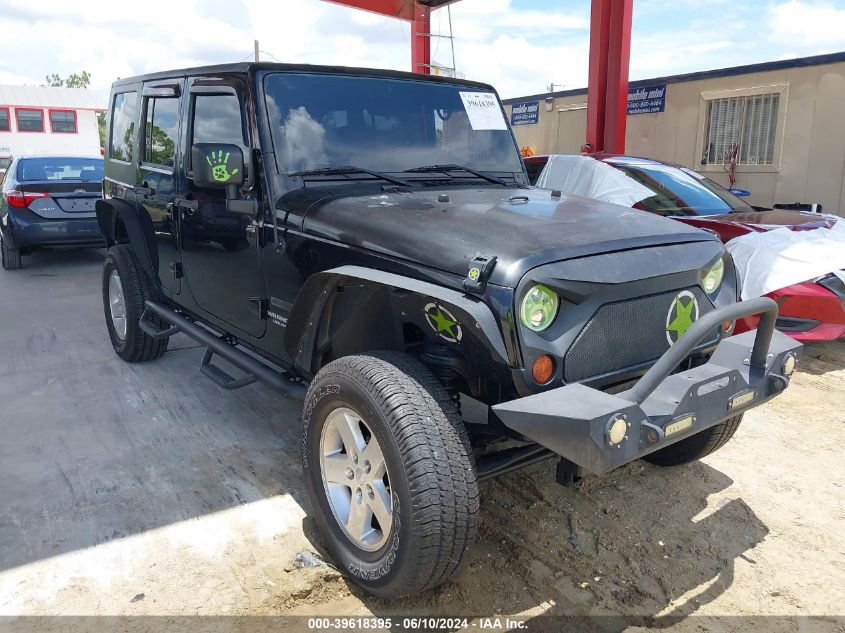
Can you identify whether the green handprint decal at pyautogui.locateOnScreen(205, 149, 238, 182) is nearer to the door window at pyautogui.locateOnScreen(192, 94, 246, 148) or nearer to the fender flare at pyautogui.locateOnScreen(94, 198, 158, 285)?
the door window at pyautogui.locateOnScreen(192, 94, 246, 148)

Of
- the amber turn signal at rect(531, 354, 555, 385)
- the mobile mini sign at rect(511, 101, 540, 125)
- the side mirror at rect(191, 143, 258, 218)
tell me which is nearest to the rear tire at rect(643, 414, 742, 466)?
the amber turn signal at rect(531, 354, 555, 385)

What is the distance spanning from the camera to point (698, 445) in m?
3.35

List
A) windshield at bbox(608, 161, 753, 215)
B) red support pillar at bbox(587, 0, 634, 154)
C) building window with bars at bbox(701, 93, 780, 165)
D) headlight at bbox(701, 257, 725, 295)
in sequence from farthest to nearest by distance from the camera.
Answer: building window with bars at bbox(701, 93, 780, 165)
red support pillar at bbox(587, 0, 634, 154)
windshield at bbox(608, 161, 753, 215)
headlight at bbox(701, 257, 725, 295)

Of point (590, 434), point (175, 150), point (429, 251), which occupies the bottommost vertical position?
point (590, 434)

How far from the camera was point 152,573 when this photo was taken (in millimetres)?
2758

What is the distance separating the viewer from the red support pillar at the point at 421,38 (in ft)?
43.5

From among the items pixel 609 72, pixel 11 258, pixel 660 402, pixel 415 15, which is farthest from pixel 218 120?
pixel 415 15

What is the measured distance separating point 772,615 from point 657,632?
0.47m

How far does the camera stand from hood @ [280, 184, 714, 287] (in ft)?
7.93

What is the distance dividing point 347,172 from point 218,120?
0.86 metres

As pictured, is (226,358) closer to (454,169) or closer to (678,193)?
(454,169)

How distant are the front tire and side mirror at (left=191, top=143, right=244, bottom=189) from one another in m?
1.09

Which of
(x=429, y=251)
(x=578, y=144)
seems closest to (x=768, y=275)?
(x=429, y=251)

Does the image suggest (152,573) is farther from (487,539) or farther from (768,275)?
(768,275)
